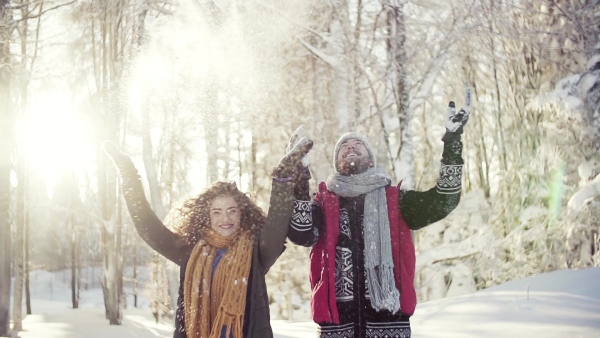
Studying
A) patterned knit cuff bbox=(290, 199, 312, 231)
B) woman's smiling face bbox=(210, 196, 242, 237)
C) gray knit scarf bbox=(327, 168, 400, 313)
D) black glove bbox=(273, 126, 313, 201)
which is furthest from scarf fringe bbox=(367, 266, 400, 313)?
woman's smiling face bbox=(210, 196, 242, 237)

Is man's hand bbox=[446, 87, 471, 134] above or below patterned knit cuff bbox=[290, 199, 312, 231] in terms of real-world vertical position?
above

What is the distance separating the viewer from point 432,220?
2688mm

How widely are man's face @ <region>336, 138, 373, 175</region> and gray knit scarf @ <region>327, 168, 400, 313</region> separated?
1.8 inches

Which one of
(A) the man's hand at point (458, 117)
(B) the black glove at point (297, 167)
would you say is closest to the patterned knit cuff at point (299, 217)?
(B) the black glove at point (297, 167)

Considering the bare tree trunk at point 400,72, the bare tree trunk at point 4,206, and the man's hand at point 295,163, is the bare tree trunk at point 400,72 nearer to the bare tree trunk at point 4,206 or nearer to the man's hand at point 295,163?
the man's hand at point 295,163

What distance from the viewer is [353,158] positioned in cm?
280

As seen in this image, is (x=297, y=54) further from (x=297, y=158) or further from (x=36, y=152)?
(x=36, y=152)

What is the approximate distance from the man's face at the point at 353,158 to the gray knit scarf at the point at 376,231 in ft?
0.15

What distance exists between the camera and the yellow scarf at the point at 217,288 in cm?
236

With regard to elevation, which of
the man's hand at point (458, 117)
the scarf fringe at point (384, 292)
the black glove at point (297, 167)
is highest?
the man's hand at point (458, 117)

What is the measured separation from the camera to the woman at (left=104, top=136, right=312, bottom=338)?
7.67 ft

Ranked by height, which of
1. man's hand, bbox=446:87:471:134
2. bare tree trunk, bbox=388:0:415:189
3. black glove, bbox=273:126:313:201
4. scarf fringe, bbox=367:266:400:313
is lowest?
scarf fringe, bbox=367:266:400:313

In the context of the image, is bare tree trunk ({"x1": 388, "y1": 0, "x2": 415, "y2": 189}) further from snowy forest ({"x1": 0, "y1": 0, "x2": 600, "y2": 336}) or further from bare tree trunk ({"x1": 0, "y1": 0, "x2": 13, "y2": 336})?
bare tree trunk ({"x1": 0, "y1": 0, "x2": 13, "y2": 336})

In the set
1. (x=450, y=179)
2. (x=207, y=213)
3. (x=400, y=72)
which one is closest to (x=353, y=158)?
(x=450, y=179)
